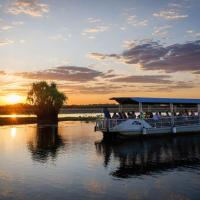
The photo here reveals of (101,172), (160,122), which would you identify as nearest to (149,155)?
(101,172)

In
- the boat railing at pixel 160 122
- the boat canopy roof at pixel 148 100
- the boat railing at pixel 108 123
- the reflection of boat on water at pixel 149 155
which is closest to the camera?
the reflection of boat on water at pixel 149 155

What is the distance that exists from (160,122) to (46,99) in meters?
50.0

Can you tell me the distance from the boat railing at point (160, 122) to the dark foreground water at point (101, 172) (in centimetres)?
540

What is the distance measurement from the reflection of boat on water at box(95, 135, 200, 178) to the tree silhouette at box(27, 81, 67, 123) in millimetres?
47417

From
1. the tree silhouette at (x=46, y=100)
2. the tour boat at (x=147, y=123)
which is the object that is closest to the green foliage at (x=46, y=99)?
the tree silhouette at (x=46, y=100)

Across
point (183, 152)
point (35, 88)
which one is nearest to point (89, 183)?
point (183, 152)

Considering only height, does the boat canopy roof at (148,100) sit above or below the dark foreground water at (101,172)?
above

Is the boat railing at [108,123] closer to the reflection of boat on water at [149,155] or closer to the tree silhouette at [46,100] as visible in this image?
the reflection of boat on water at [149,155]

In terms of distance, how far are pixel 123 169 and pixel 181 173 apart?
420 cm

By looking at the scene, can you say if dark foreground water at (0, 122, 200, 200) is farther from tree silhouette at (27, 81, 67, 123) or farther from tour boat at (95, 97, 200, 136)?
tree silhouette at (27, 81, 67, 123)

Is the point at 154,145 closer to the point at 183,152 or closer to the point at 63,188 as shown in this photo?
the point at 183,152

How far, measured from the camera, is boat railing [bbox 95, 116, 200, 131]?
41.7 meters

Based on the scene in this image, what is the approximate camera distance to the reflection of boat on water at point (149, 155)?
955 inches

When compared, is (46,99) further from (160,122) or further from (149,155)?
(149,155)
